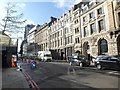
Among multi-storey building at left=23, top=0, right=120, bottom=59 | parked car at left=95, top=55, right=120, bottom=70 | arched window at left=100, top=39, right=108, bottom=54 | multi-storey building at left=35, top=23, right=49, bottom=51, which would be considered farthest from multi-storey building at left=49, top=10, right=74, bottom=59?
parked car at left=95, top=55, right=120, bottom=70

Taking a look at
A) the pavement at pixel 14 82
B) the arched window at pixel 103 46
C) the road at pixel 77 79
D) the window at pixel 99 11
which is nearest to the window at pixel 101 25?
the window at pixel 99 11

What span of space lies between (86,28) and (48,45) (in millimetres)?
31695

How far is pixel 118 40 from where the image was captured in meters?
32.5

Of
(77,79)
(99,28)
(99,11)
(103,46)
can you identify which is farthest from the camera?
(99,11)

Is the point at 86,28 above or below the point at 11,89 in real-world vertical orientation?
above

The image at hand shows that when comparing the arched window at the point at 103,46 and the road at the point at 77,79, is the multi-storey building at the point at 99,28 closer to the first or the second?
the arched window at the point at 103,46

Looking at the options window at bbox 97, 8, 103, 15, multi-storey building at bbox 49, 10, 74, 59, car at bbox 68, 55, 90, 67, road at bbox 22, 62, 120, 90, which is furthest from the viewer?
multi-storey building at bbox 49, 10, 74, 59

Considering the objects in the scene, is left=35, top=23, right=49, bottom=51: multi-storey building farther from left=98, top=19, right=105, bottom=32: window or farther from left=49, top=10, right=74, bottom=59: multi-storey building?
left=98, top=19, right=105, bottom=32: window

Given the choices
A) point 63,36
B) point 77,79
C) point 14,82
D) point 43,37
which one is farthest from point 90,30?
point 43,37

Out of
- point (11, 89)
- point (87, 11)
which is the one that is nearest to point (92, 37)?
point (87, 11)

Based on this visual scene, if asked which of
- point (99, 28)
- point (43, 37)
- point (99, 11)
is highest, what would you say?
point (99, 11)

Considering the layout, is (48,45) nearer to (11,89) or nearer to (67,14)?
(67,14)

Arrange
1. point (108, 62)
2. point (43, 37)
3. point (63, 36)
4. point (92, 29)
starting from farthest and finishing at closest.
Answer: point (43, 37) → point (63, 36) → point (92, 29) → point (108, 62)

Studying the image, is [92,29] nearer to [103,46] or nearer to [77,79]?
[103,46]
